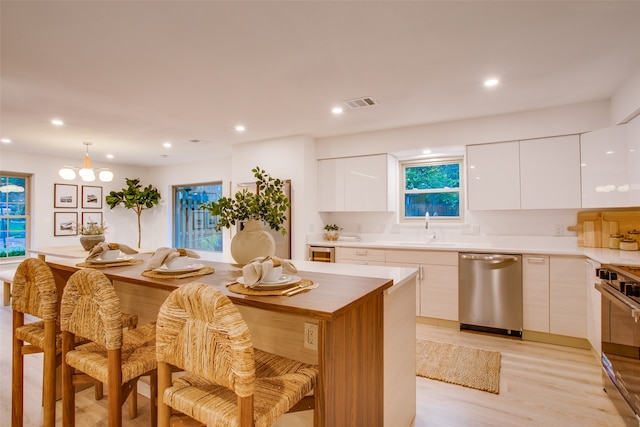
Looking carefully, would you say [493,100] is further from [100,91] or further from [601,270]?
[100,91]

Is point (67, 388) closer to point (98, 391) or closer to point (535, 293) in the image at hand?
point (98, 391)

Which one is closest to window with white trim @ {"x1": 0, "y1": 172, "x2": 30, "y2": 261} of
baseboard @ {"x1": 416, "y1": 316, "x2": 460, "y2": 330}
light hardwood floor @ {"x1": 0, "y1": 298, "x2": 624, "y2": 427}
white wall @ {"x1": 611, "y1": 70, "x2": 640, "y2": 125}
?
light hardwood floor @ {"x1": 0, "y1": 298, "x2": 624, "y2": 427}

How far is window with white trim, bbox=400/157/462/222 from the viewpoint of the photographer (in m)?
4.52

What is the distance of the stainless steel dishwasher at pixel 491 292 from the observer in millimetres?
3414

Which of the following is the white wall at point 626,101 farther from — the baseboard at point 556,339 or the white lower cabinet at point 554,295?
the baseboard at point 556,339

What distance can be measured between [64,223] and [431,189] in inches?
258

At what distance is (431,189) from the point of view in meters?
4.66

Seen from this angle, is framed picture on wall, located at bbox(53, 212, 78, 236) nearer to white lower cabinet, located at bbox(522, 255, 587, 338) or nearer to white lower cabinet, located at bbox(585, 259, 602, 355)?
white lower cabinet, located at bbox(522, 255, 587, 338)

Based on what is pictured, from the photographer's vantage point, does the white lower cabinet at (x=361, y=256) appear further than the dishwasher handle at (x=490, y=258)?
Yes

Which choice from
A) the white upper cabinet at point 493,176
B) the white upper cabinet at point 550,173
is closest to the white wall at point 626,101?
the white upper cabinet at point 550,173

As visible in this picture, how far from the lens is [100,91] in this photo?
10.0ft

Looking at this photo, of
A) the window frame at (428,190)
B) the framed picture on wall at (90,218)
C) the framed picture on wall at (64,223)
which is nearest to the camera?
the window frame at (428,190)

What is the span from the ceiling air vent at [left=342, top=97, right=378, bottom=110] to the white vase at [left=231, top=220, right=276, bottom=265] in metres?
1.96

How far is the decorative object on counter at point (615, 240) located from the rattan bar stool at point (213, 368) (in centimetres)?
358
